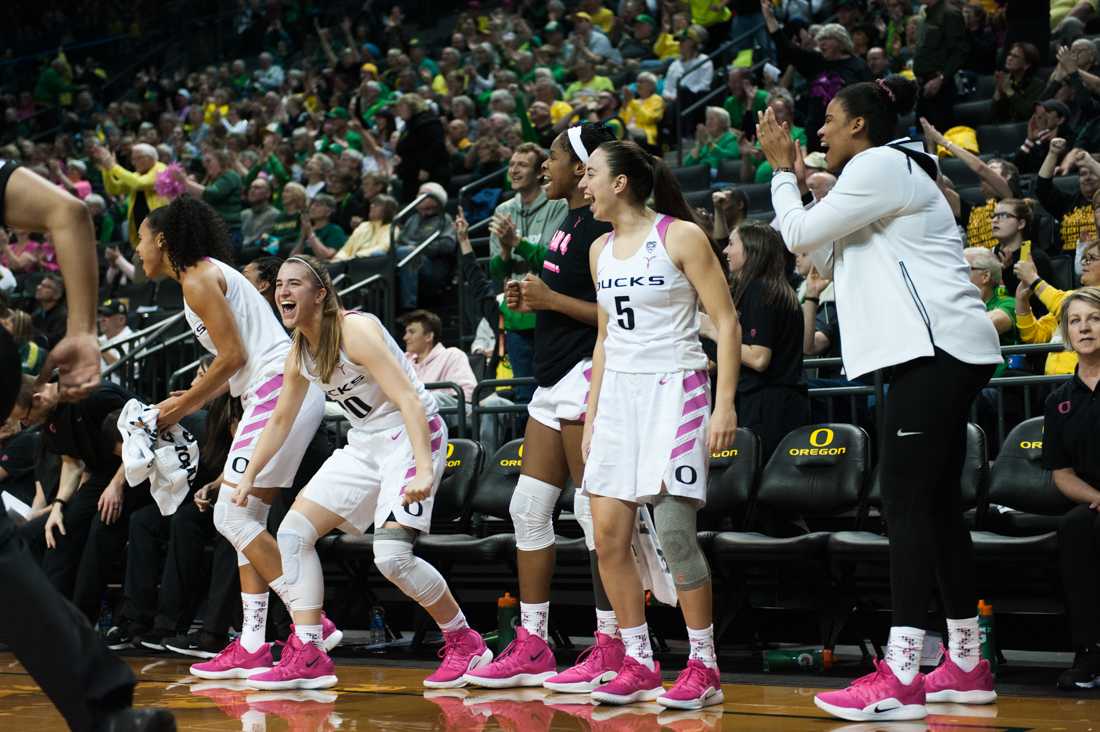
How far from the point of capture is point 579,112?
1259 cm

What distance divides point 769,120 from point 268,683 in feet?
9.25

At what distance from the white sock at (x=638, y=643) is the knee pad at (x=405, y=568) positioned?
99 centimetres

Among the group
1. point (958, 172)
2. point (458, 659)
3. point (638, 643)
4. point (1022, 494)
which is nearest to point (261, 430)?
point (458, 659)

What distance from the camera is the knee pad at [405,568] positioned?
5367 millimetres

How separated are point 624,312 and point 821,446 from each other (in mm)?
1632

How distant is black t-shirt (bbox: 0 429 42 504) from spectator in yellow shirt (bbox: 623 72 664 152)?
606cm

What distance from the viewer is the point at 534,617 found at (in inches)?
210

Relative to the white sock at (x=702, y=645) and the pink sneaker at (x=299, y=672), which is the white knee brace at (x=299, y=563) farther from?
the white sock at (x=702, y=645)

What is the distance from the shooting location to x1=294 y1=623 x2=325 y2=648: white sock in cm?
555

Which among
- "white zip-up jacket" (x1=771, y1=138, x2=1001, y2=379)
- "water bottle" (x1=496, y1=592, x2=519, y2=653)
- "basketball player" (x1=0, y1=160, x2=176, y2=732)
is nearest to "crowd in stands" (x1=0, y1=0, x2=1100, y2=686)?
"white zip-up jacket" (x1=771, y1=138, x2=1001, y2=379)

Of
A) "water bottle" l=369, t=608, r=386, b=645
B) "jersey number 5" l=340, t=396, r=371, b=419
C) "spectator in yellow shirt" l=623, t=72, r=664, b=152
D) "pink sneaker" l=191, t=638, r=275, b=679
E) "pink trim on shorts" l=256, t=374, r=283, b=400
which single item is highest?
"spectator in yellow shirt" l=623, t=72, r=664, b=152

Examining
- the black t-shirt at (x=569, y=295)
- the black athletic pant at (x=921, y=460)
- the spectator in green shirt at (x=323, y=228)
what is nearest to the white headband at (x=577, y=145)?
the black t-shirt at (x=569, y=295)

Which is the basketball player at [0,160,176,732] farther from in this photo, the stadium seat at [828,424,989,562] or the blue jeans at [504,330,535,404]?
the blue jeans at [504,330,535,404]

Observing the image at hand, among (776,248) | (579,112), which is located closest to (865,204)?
(776,248)
